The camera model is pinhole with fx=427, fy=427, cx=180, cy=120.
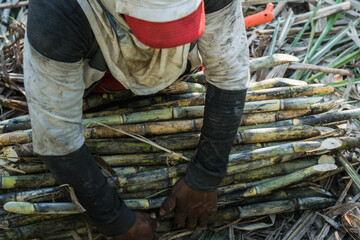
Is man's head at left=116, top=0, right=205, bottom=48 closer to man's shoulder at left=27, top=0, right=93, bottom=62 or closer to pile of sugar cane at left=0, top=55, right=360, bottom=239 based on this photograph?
man's shoulder at left=27, top=0, right=93, bottom=62

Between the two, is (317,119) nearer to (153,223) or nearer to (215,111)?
(215,111)

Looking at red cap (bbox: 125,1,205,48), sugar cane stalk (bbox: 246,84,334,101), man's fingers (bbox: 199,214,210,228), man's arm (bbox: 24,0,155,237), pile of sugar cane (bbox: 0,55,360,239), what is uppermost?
red cap (bbox: 125,1,205,48)

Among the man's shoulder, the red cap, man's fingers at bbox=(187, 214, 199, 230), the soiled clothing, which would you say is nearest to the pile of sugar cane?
man's fingers at bbox=(187, 214, 199, 230)

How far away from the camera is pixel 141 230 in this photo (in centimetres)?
218

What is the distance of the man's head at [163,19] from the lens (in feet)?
4.65

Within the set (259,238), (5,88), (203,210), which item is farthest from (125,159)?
(5,88)

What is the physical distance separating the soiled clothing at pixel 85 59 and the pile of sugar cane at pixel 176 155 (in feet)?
1.16

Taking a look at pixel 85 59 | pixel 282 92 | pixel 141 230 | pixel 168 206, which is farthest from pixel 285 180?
pixel 85 59

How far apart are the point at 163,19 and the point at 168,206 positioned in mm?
Answer: 1139

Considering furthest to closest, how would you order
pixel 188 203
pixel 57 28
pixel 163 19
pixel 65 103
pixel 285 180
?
1. pixel 285 180
2. pixel 188 203
3. pixel 65 103
4. pixel 57 28
5. pixel 163 19

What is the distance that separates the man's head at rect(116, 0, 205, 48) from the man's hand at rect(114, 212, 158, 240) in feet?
3.38

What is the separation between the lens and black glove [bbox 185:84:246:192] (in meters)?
2.10

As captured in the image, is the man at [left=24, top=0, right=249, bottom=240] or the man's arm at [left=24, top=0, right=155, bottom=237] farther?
the man's arm at [left=24, top=0, right=155, bottom=237]

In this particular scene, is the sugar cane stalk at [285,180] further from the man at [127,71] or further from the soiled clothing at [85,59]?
the soiled clothing at [85,59]
